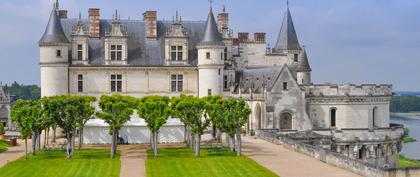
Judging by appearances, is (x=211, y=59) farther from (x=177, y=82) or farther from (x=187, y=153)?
(x=187, y=153)

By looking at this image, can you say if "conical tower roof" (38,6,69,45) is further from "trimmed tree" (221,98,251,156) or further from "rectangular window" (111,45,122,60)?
"trimmed tree" (221,98,251,156)

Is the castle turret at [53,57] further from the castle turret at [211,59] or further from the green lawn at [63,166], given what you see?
the green lawn at [63,166]

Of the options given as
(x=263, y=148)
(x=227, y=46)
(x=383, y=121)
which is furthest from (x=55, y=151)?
(x=383, y=121)

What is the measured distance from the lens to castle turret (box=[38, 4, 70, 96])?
46.8 meters

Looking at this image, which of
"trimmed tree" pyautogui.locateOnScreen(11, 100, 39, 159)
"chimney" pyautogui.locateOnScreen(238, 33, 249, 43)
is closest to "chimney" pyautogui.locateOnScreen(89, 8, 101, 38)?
"chimney" pyautogui.locateOnScreen(238, 33, 249, 43)

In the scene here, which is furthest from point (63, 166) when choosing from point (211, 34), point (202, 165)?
point (211, 34)

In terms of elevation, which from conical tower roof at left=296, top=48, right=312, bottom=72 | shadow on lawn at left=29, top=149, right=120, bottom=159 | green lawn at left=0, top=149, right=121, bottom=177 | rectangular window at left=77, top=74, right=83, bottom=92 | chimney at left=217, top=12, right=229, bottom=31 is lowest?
green lawn at left=0, top=149, right=121, bottom=177

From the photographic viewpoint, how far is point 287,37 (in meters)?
56.0

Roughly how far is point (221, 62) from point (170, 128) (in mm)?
7656

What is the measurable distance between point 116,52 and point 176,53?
173 inches

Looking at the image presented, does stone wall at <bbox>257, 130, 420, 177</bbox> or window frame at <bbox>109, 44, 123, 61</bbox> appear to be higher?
window frame at <bbox>109, 44, 123, 61</bbox>

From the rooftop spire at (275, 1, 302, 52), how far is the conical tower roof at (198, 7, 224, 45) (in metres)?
9.36

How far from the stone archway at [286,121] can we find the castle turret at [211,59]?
16.0 feet

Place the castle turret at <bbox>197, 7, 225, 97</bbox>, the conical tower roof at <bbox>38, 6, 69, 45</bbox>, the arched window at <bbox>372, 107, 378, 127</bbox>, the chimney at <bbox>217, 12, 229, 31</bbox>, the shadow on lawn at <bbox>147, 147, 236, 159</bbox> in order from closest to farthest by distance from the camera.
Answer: the shadow on lawn at <bbox>147, 147, 236, 159</bbox> → the conical tower roof at <bbox>38, 6, 69, 45</bbox> → the castle turret at <bbox>197, 7, 225, 97</bbox> → the arched window at <bbox>372, 107, 378, 127</bbox> → the chimney at <bbox>217, 12, 229, 31</bbox>
